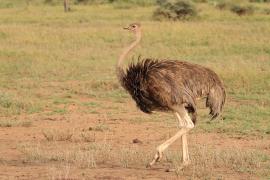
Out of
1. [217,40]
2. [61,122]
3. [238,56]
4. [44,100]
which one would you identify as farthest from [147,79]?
[217,40]

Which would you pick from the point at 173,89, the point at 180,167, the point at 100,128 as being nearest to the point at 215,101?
the point at 173,89

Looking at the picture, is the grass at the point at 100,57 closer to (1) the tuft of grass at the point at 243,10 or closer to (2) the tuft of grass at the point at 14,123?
(2) the tuft of grass at the point at 14,123

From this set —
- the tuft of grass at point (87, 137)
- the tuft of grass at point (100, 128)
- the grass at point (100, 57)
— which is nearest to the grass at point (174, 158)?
the tuft of grass at point (87, 137)

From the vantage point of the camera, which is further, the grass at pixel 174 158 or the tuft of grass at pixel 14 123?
the tuft of grass at pixel 14 123

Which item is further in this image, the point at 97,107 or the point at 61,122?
the point at 97,107

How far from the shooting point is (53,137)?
8.87 metres

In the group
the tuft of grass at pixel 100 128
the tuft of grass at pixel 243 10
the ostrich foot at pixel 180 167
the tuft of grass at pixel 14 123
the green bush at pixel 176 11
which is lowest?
the tuft of grass at pixel 243 10

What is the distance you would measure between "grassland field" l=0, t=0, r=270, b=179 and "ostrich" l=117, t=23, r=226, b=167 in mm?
427

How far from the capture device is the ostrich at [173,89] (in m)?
6.75

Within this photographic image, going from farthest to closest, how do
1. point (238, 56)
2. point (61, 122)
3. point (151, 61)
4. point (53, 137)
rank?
1. point (238, 56)
2. point (61, 122)
3. point (53, 137)
4. point (151, 61)

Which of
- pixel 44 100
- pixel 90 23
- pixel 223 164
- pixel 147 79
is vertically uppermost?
pixel 147 79

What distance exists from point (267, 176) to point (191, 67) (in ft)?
4.08

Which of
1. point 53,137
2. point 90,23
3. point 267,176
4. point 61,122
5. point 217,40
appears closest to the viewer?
point 267,176

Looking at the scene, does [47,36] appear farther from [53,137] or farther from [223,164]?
[223,164]
